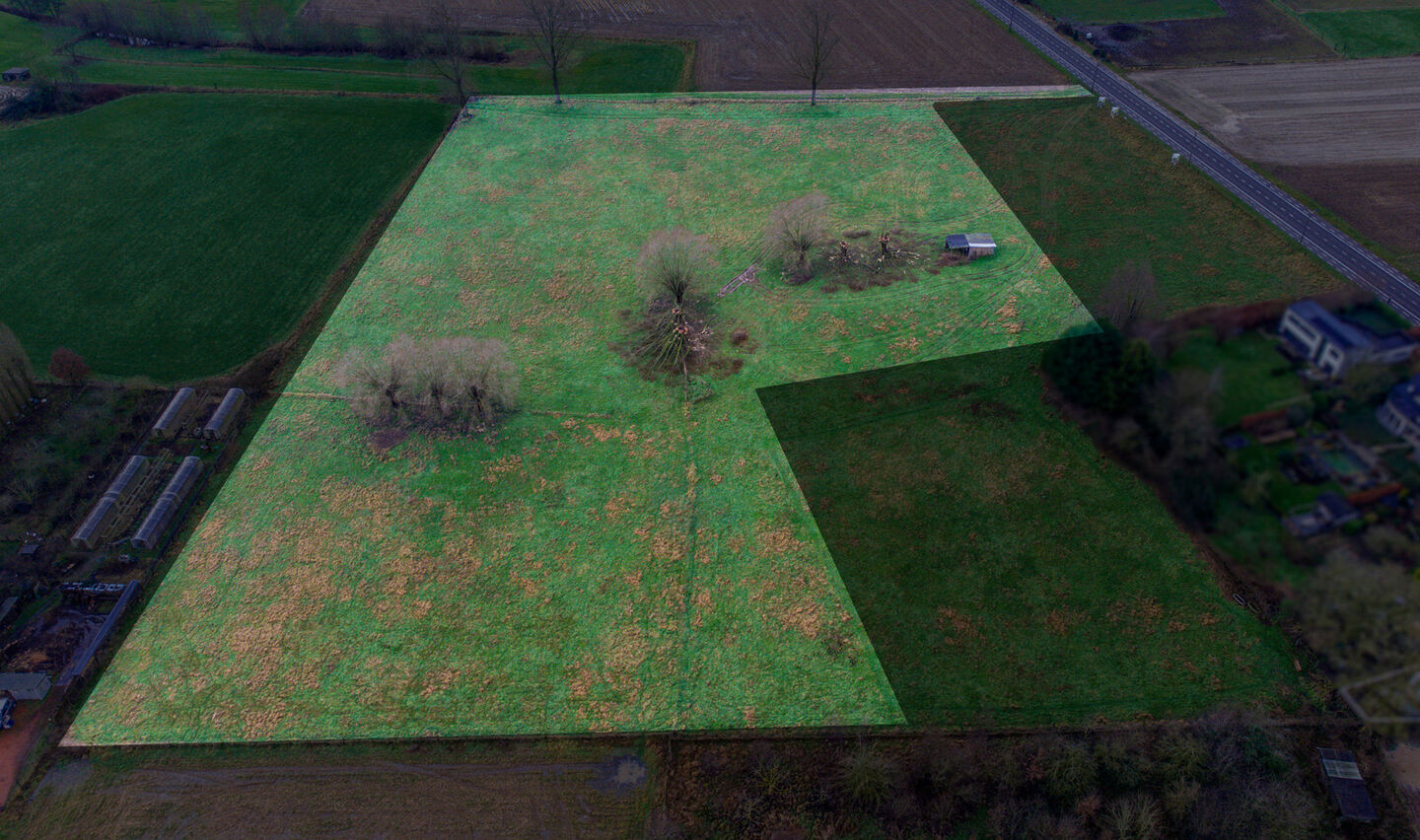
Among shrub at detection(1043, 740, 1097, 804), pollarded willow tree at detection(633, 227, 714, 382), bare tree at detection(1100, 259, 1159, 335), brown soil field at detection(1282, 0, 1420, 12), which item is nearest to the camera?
shrub at detection(1043, 740, 1097, 804)

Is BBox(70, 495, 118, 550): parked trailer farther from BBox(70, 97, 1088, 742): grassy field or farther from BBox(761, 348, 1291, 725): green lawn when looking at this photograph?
BBox(761, 348, 1291, 725): green lawn

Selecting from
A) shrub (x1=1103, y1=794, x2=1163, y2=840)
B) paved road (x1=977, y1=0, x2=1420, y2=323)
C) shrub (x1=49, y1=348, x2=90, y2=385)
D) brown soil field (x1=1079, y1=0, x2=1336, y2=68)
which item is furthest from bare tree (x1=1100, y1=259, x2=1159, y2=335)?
shrub (x1=49, y1=348, x2=90, y2=385)

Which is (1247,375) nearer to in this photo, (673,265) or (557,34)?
(673,265)

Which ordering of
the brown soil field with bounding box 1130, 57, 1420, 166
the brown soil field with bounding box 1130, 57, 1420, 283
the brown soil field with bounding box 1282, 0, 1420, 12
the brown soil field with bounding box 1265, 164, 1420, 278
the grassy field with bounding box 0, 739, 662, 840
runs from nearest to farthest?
the grassy field with bounding box 0, 739, 662, 840
the brown soil field with bounding box 1265, 164, 1420, 278
the brown soil field with bounding box 1130, 57, 1420, 283
the brown soil field with bounding box 1130, 57, 1420, 166
the brown soil field with bounding box 1282, 0, 1420, 12

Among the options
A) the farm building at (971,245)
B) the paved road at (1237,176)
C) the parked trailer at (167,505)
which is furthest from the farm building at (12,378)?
the paved road at (1237,176)

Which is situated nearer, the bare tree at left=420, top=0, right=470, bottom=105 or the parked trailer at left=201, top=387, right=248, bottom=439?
the parked trailer at left=201, top=387, right=248, bottom=439

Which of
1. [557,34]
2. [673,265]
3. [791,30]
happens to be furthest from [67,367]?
[791,30]

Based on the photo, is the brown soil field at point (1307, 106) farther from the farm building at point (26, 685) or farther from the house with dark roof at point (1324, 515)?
the farm building at point (26, 685)
